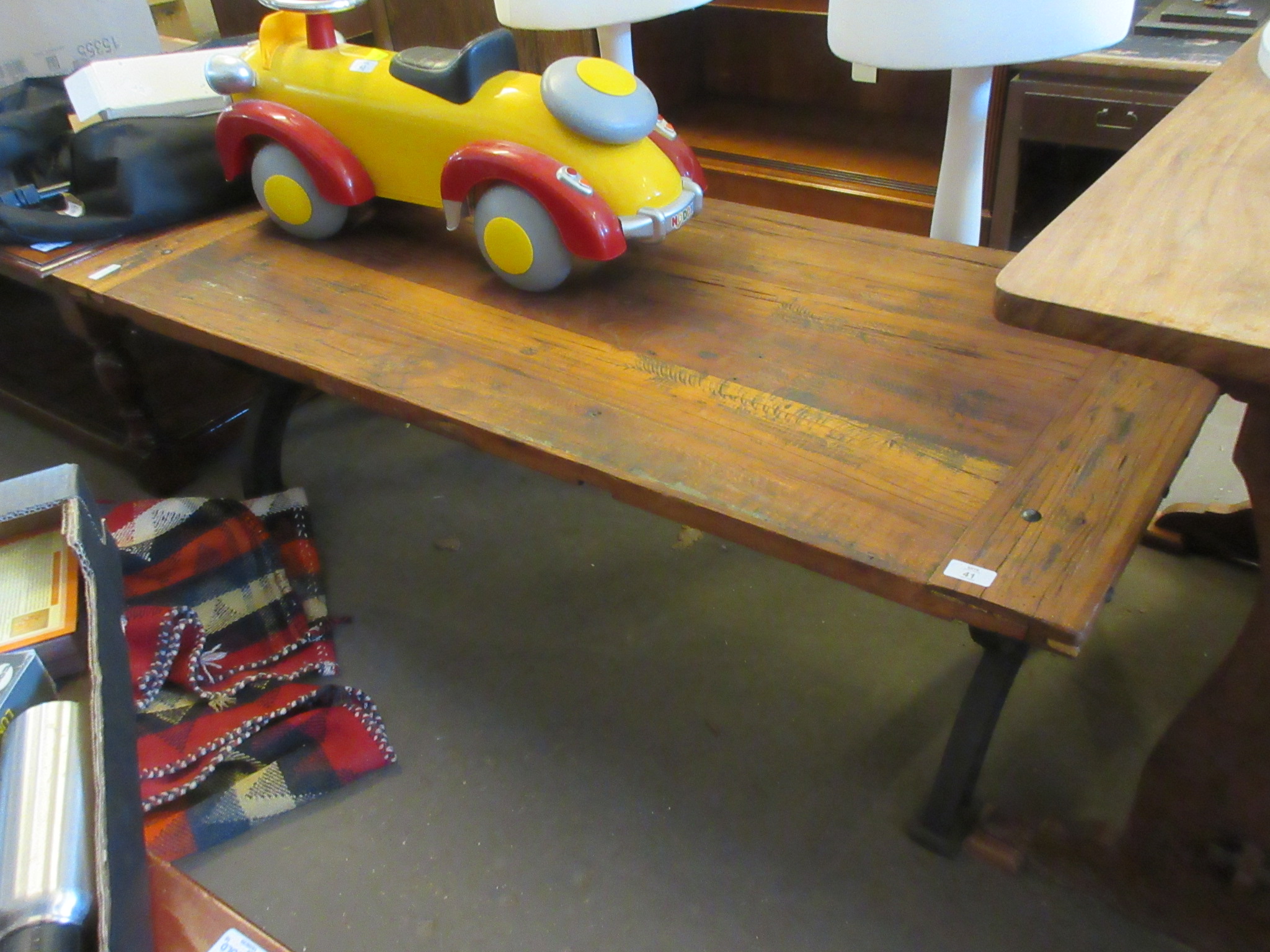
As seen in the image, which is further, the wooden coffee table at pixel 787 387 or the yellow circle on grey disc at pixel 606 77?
the yellow circle on grey disc at pixel 606 77

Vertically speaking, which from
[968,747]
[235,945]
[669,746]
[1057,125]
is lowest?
[669,746]

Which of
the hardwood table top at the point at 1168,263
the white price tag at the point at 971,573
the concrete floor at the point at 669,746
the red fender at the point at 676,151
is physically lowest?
the concrete floor at the point at 669,746

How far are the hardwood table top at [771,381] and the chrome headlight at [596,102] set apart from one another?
164 mm

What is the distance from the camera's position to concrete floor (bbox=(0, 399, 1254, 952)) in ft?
2.94

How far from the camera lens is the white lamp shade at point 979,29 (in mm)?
901

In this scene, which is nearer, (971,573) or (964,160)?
(971,573)

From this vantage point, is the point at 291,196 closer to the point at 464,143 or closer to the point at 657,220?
the point at 464,143

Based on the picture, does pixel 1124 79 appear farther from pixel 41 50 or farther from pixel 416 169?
pixel 41 50

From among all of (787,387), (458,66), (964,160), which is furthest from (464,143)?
(964,160)

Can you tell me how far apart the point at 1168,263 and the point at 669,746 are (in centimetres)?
73

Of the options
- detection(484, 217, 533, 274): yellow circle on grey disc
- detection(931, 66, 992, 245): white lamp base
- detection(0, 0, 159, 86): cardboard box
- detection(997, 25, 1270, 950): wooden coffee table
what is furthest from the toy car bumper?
detection(0, 0, 159, 86): cardboard box

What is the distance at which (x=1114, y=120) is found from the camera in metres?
1.42

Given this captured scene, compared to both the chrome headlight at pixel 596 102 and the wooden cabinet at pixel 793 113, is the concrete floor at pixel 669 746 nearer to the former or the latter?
the chrome headlight at pixel 596 102

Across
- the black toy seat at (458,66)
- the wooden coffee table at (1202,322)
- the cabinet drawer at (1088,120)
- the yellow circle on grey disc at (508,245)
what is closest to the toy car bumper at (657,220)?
the yellow circle on grey disc at (508,245)
